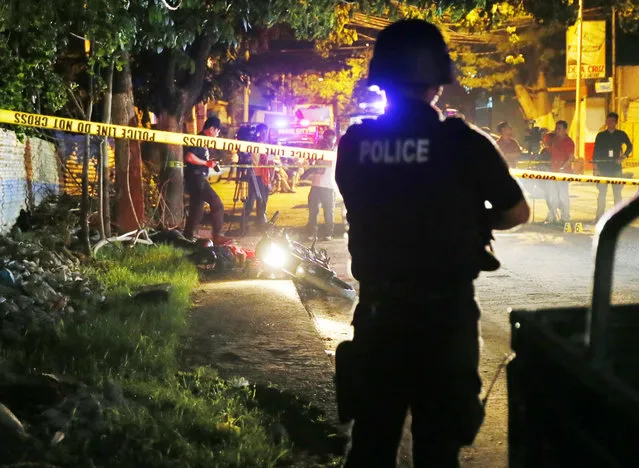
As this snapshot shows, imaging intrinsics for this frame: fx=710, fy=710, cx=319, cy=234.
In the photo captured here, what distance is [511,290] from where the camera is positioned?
7.65 meters

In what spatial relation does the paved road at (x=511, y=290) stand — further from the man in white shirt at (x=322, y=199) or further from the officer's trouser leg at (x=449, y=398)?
the officer's trouser leg at (x=449, y=398)

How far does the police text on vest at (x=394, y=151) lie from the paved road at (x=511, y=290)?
1.94 m

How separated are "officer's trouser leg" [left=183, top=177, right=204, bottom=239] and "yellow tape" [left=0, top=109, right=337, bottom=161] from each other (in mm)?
1264

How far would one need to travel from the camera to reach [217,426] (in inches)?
147

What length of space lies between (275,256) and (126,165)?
3.35 metres

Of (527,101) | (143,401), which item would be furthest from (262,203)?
(527,101)

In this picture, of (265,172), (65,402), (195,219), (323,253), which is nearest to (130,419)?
(65,402)

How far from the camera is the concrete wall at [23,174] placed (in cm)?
846

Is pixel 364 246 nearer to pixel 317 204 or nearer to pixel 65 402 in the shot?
pixel 65 402

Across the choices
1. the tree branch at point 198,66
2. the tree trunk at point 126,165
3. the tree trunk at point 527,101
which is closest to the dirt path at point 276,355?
the tree trunk at point 126,165

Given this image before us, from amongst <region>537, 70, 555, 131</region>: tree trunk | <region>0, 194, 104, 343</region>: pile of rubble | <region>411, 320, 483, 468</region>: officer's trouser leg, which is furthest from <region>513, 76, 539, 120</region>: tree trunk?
<region>411, 320, 483, 468</region>: officer's trouser leg

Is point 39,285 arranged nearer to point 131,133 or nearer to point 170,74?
point 131,133

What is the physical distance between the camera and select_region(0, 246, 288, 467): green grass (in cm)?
333

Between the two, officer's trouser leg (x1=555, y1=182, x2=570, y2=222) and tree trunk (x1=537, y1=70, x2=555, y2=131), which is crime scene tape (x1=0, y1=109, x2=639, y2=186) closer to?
officer's trouser leg (x1=555, y1=182, x2=570, y2=222)
